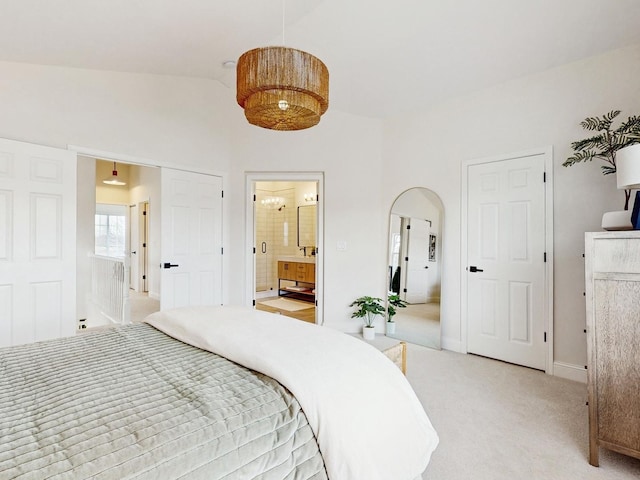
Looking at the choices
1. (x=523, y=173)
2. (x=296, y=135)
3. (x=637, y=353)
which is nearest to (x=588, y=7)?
(x=523, y=173)

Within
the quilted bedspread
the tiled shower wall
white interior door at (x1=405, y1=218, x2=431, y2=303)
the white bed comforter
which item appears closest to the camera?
the quilted bedspread

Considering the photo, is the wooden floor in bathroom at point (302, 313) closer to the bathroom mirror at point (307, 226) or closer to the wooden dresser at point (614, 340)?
the bathroom mirror at point (307, 226)

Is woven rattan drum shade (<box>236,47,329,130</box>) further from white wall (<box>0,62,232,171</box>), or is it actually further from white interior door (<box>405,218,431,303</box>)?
white interior door (<box>405,218,431,303</box>)

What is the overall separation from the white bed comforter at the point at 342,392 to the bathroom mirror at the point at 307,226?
521cm

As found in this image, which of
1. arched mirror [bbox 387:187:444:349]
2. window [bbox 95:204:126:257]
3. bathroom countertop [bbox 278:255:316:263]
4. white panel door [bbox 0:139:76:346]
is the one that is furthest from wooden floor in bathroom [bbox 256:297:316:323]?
window [bbox 95:204:126:257]

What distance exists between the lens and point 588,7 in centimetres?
246

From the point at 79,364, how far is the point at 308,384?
96 centimetres

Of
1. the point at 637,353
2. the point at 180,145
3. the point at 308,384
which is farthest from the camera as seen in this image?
the point at 180,145

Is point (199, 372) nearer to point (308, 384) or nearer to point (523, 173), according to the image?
point (308, 384)

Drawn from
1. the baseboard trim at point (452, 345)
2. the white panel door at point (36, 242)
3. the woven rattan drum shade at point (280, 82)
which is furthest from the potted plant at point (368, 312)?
the white panel door at point (36, 242)

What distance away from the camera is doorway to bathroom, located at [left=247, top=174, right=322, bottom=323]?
6504mm

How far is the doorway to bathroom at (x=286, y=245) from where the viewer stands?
6.50 metres

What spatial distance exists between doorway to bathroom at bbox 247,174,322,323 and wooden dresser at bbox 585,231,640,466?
14.1ft

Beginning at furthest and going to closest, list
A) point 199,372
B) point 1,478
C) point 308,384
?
point 199,372, point 308,384, point 1,478
